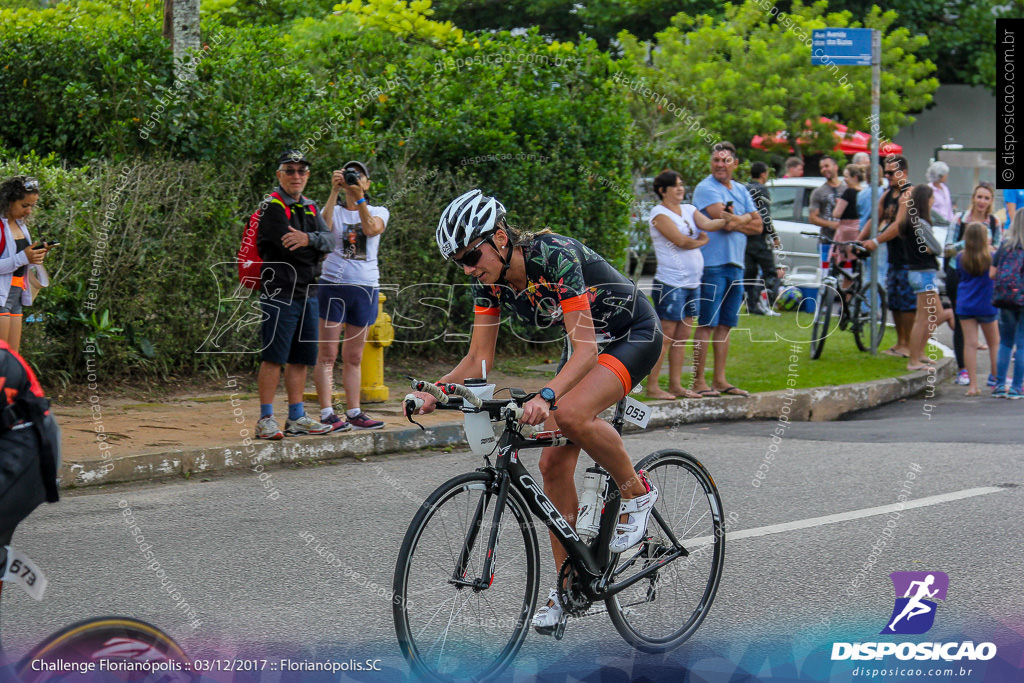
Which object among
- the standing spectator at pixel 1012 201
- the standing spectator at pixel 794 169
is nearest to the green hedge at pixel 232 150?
the standing spectator at pixel 1012 201

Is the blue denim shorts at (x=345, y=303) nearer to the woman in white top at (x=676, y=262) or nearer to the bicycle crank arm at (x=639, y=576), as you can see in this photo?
the woman in white top at (x=676, y=262)

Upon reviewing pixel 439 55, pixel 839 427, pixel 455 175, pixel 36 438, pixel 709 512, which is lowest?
pixel 839 427

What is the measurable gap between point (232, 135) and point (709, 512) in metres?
6.99

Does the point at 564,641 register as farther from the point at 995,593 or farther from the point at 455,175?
the point at 455,175

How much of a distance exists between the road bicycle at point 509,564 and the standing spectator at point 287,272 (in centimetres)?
395

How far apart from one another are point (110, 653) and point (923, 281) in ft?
35.3

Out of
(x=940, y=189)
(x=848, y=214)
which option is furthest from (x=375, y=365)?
(x=940, y=189)

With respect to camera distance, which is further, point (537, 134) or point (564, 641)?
point (537, 134)

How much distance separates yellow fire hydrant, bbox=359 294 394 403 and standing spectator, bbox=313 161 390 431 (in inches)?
34.2

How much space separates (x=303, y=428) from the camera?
27.3 ft

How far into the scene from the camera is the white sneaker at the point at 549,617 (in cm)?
434

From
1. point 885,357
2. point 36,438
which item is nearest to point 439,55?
point 885,357

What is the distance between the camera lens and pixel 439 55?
12.1 meters

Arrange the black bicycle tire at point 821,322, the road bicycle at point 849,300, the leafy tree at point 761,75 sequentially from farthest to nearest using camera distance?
the leafy tree at point 761,75
the road bicycle at point 849,300
the black bicycle tire at point 821,322
